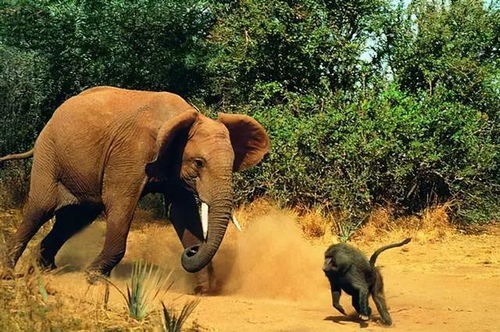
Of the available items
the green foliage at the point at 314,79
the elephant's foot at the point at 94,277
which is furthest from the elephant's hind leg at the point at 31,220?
the green foliage at the point at 314,79

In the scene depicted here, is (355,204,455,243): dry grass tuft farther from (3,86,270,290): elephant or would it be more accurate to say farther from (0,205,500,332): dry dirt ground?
(3,86,270,290): elephant

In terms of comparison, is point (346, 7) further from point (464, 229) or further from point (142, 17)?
point (464, 229)

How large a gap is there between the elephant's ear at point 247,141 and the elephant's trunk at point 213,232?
143 cm

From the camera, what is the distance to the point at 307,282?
387 inches

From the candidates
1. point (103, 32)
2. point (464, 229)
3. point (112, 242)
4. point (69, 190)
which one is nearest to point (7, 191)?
point (103, 32)

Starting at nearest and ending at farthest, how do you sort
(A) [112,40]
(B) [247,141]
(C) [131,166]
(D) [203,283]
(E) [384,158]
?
(C) [131,166]
(D) [203,283]
(B) [247,141]
(E) [384,158]
(A) [112,40]

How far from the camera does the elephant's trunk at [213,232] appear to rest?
330 inches

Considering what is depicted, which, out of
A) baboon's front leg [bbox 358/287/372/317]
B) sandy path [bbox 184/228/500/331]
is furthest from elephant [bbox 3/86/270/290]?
baboon's front leg [bbox 358/287/372/317]

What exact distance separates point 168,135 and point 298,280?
2438 millimetres

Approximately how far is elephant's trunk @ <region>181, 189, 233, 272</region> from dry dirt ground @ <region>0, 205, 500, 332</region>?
1.29 feet

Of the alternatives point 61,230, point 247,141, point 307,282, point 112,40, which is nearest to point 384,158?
point 247,141

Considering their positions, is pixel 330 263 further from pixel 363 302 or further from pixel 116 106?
pixel 116 106

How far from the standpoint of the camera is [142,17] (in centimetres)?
1648

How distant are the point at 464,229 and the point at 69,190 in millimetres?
7465
